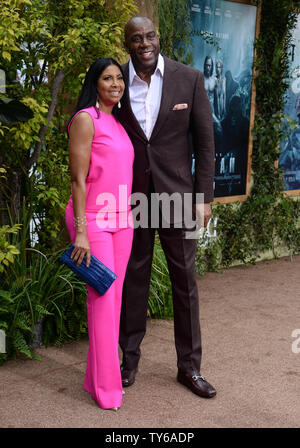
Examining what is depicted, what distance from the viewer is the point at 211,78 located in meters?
6.75

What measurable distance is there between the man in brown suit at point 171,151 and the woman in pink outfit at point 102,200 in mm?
150

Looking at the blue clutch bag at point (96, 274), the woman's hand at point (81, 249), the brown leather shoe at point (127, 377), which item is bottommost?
the brown leather shoe at point (127, 377)

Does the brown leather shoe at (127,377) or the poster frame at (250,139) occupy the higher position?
the poster frame at (250,139)

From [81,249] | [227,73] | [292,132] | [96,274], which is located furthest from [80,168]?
[292,132]

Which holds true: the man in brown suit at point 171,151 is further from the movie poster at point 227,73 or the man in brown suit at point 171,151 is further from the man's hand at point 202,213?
the movie poster at point 227,73

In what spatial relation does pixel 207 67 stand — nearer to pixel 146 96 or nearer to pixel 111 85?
pixel 146 96

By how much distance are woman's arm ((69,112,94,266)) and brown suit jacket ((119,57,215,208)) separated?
37cm

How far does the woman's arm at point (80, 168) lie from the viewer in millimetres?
3316

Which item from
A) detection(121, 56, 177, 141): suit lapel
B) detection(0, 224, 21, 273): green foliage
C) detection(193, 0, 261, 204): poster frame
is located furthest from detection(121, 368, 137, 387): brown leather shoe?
detection(193, 0, 261, 204): poster frame

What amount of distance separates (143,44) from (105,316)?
1.55 metres

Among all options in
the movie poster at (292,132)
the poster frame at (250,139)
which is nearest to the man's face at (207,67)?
the poster frame at (250,139)

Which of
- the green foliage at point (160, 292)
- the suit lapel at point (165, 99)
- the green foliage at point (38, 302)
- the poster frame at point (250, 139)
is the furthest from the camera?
the poster frame at point (250, 139)

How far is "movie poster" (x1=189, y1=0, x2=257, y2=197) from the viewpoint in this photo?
6605 mm

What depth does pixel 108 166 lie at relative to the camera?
3.39 meters
